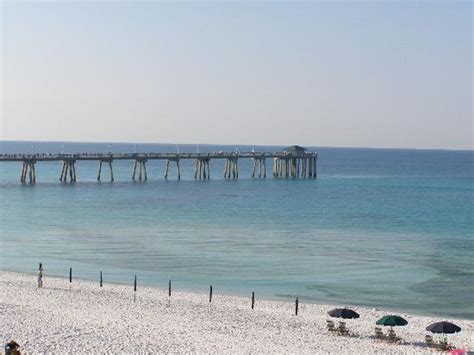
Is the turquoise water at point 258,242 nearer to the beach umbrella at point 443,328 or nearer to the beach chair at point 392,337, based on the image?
the beach chair at point 392,337

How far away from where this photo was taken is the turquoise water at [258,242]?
3133 cm

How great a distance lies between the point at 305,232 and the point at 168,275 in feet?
53.2

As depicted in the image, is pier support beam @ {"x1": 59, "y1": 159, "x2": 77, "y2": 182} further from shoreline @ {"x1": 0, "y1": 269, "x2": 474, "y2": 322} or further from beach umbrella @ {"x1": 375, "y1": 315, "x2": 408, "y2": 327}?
beach umbrella @ {"x1": 375, "y1": 315, "x2": 408, "y2": 327}

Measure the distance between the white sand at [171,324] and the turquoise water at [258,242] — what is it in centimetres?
310

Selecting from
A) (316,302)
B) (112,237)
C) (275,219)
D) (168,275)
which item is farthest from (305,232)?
(316,302)

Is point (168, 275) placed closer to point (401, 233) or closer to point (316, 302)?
point (316, 302)

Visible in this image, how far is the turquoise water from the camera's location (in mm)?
31328

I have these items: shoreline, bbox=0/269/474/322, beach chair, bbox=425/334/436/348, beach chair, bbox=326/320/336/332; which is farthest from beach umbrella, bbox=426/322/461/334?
shoreline, bbox=0/269/474/322

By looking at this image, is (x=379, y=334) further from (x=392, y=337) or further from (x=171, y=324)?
(x=171, y=324)

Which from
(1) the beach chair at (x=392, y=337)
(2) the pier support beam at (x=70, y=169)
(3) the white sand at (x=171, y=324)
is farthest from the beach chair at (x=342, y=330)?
(2) the pier support beam at (x=70, y=169)

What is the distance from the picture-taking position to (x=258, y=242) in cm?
4284

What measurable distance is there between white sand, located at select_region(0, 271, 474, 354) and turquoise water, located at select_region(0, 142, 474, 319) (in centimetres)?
310

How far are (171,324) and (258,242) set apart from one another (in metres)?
20.3

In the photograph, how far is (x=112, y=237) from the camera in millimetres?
44031
